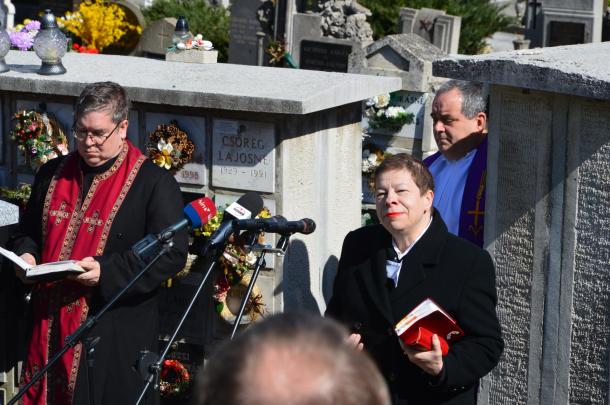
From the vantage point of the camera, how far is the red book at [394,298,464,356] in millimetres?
3514

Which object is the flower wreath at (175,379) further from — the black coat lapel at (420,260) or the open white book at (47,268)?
the black coat lapel at (420,260)

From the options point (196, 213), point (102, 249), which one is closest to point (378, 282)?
point (196, 213)

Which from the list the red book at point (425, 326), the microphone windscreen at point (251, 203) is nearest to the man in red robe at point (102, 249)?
the microphone windscreen at point (251, 203)

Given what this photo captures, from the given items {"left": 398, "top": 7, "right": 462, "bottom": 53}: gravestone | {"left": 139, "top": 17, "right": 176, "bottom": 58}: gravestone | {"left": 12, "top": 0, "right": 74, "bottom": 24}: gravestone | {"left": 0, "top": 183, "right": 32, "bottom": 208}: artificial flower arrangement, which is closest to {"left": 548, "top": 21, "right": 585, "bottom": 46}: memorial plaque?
{"left": 398, "top": 7, "right": 462, "bottom": 53}: gravestone

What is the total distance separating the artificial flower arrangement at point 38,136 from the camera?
5324 mm

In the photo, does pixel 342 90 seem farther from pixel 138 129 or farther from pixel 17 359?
pixel 17 359

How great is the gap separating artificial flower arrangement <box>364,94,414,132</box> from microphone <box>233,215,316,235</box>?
5553 mm

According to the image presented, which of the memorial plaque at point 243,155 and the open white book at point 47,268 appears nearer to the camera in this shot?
the open white book at point 47,268

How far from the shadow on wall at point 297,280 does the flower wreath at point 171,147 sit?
25.6 inches

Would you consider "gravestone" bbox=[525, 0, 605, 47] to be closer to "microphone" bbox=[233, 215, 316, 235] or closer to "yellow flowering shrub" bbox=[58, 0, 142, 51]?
"yellow flowering shrub" bbox=[58, 0, 142, 51]

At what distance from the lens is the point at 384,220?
3.91 metres

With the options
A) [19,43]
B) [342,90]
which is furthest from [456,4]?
[342,90]

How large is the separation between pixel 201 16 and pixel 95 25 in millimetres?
3748

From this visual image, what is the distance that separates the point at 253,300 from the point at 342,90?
106cm
